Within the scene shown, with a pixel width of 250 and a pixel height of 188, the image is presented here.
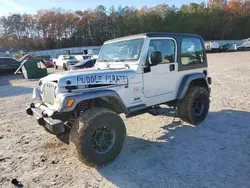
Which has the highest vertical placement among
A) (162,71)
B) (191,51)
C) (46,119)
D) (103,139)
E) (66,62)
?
(191,51)

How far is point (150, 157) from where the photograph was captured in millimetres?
3627

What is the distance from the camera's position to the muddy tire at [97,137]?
316cm

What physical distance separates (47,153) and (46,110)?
94 cm

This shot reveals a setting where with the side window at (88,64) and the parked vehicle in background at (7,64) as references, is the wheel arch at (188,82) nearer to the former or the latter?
the side window at (88,64)

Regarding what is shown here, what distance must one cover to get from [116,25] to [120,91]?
64.1 metres

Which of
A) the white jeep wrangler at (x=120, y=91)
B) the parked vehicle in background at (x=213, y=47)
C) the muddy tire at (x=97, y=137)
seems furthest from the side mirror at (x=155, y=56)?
the parked vehicle in background at (x=213, y=47)

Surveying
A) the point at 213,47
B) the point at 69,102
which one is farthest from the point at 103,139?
the point at 213,47

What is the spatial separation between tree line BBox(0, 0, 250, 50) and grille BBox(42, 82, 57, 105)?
197ft

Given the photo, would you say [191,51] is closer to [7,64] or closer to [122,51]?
[122,51]

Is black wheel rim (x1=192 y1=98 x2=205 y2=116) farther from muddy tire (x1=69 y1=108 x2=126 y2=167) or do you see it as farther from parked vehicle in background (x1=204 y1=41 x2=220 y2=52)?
parked vehicle in background (x1=204 y1=41 x2=220 y2=52)

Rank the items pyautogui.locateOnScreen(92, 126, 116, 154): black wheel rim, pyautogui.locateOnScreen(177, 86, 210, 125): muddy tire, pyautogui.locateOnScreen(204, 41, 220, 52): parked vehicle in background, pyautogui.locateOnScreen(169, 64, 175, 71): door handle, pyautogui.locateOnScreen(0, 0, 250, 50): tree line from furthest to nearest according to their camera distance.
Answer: pyautogui.locateOnScreen(0, 0, 250, 50): tree line
pyautogui.locateOnScreen(204, 41, 220, 52): parked vehicle in background
pyautogui.locateOnScreen(177, 86, 210, 125): muddy tire
pyautogui.locateOnScreen(169, 64, 175, 71): door handle
pyautogui.locateOnScreen(92, 126, 116, 154): black wheel rim

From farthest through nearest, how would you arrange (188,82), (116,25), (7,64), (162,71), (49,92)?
(116,25)
(7,64)
(188,82)
(162,71)
(49,92)

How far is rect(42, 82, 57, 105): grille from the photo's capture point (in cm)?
345

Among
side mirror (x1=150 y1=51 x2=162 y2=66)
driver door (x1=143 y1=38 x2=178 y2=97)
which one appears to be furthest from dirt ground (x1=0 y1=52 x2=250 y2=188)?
side mirror (x1=150 y1=51 x2=162 y2=66)
